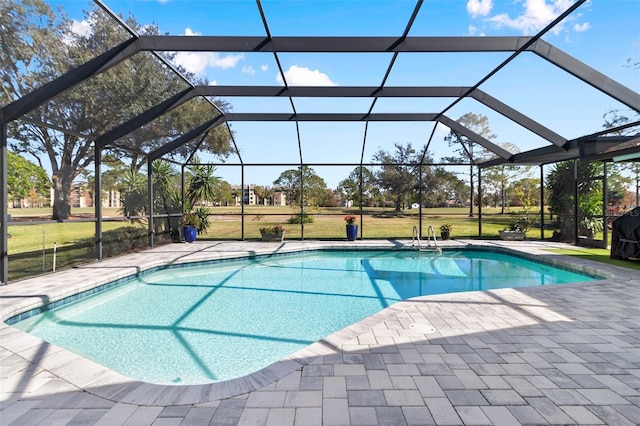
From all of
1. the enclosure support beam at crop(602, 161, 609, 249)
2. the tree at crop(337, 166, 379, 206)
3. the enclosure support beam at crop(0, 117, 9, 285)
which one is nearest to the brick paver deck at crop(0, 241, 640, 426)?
the enclosure support beam at crop(0, 117, 9, 285)

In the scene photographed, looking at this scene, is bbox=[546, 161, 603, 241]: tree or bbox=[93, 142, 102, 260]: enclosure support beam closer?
bbox=[93, 142, 102, 260]: enclosure support beam

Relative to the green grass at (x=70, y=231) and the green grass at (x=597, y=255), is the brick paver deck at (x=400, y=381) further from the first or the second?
the green grass at (x=597, y=255)

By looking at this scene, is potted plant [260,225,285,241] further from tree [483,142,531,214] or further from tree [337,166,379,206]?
tree [483,142,531,214]

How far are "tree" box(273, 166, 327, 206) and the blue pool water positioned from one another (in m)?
4.02

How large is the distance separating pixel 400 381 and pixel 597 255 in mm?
7859

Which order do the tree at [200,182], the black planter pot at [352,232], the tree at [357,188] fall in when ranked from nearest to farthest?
the black planter pot at [352,232], the tree at [200,182], the tree at [357,188]

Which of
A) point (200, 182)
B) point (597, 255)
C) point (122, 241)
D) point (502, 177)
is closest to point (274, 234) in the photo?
point (200, 182)

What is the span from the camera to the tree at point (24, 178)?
4832mm

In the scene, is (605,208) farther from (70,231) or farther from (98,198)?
(70,231)

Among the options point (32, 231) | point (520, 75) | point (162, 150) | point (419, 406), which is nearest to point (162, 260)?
point (32, 231)

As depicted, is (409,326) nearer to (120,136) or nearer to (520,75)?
(520,75)

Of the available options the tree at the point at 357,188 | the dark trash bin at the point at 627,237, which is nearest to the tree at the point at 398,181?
the tree at the point at 357,188

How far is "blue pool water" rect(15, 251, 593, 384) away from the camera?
10.7ft

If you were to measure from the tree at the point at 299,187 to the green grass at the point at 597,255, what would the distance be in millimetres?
7120
